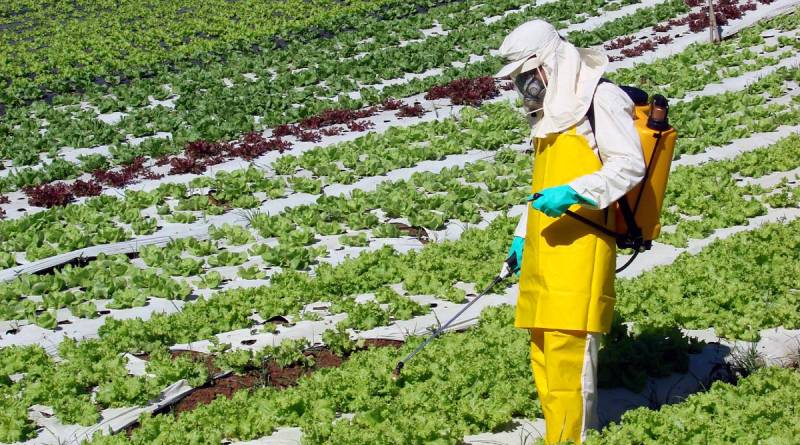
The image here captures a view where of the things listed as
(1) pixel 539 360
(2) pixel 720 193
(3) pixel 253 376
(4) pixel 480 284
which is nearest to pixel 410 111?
(2) pixel 720 193

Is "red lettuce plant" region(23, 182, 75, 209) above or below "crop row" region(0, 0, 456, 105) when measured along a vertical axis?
above

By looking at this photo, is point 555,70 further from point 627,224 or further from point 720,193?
point 720,193

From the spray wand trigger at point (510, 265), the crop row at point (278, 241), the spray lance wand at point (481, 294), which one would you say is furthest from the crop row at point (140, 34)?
the spray wand trigger at point (510, 265)

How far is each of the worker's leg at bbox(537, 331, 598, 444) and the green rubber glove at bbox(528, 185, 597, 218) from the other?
712mm

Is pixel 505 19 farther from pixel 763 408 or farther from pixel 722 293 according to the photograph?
pixel 763 408

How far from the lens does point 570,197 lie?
5164 mm

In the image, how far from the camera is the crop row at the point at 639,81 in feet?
46.5

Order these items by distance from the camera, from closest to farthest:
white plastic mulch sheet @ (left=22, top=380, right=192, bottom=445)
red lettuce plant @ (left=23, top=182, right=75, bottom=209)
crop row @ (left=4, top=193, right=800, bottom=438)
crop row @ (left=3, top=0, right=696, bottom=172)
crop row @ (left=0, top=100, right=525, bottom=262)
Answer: white plastic mulch sheet @ (left=22, top=380, right=192, bottom=445)
crop row @ (left=4, top=193, right=800, bottom=438)
crop row @ (left=0, top=100, right=525, bottom=262)
red lettuce plant @ (left=23, top=182, right=75, bottom=209)
crop row @ (left=3, top=0, right=696, bottom=172)

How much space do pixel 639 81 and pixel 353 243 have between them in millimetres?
7880

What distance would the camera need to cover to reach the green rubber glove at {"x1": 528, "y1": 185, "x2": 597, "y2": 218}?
203 inches

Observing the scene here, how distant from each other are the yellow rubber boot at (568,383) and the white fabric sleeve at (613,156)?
0.81 meters

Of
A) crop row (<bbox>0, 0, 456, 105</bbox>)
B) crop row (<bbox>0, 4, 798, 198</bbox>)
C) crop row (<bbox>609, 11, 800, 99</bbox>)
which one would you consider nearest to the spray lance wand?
crop row (<bbox>0, 4, 798, 198</bbox>)

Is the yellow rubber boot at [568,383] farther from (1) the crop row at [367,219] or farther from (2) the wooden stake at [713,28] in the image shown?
(2) the wooden stake at [713,28]

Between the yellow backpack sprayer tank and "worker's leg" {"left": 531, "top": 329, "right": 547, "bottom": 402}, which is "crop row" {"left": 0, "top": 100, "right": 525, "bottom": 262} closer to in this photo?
"worker's leg" {"left": 531, "top": 329, "right": 547, "bottom": 402}
